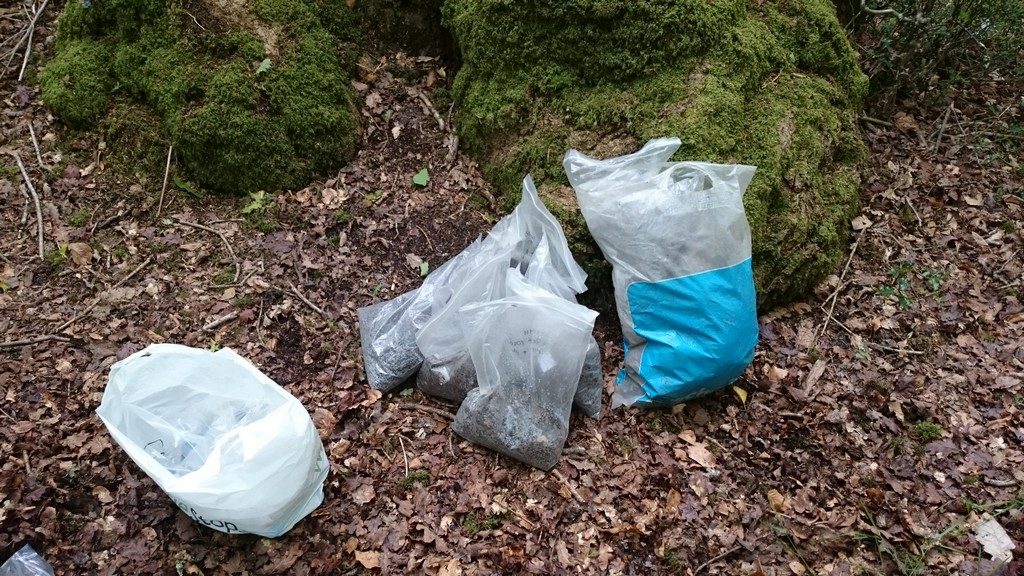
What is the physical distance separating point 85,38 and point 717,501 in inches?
159

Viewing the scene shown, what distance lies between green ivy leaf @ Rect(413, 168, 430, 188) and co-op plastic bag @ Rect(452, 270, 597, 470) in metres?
1.13

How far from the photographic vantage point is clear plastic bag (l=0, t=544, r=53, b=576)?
7.42 feet

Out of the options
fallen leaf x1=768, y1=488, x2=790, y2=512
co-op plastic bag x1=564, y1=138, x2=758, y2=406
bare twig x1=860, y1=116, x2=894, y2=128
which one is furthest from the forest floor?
bare twig x1=860, y1=116, x2=894, y2=128

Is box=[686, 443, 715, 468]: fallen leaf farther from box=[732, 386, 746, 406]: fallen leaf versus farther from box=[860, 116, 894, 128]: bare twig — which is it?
box=[860, 116, 894, 128]: bare twig

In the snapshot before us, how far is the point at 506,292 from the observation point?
2.80 meters

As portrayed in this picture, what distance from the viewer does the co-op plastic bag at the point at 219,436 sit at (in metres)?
2.15

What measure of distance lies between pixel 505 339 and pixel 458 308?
29 centimetres

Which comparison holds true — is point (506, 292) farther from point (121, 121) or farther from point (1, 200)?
point (1, 200)

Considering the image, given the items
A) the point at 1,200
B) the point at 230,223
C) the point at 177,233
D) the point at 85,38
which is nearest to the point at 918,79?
the point at 230,223

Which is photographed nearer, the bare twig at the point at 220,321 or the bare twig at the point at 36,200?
the bare twig at the point at 220,321

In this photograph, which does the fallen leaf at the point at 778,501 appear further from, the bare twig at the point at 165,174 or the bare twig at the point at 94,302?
the bare twig at the point at 165,174

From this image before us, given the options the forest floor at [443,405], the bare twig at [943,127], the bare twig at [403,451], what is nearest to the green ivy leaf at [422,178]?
the forest floor at [443,405]

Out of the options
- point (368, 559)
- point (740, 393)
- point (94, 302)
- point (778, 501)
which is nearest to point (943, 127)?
point (740, 393)

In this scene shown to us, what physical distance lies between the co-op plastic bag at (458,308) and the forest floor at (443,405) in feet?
0.41
